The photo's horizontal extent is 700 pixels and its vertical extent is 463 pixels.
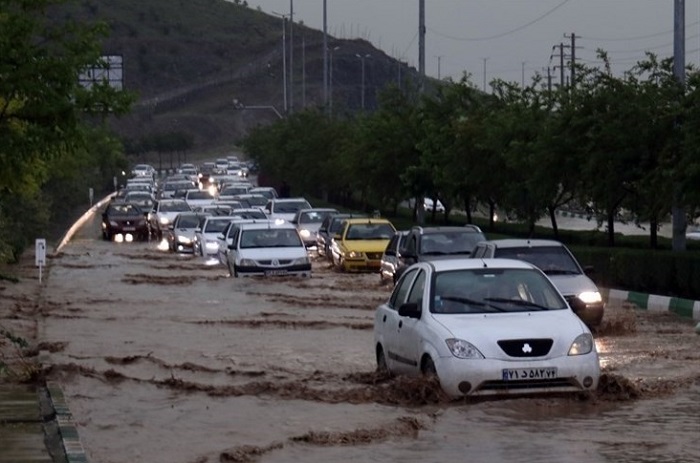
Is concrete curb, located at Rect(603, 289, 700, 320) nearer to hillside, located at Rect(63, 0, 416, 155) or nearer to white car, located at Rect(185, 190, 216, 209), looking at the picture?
white car, located at Rect(185, 190, 216, 209)

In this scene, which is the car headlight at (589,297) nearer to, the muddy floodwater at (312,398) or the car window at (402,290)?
the muddy floodwater at (312,398)

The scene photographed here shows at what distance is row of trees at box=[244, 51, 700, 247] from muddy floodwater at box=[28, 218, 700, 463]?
4.05 m

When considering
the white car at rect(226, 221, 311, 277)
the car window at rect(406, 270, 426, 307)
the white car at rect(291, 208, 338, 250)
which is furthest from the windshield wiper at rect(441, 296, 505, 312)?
the white car at rect(291, 208, 338, 250)

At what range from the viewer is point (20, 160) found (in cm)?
1728

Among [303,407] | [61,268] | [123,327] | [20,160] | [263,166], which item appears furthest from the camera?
[263,166]

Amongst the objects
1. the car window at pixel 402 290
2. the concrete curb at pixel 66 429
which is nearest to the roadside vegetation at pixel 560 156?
the car window at pixel 402 290

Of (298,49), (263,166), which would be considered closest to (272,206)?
(263,166)

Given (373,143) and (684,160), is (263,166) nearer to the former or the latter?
(373,143)

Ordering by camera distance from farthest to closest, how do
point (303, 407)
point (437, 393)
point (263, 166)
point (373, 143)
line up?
point (263, 166)
point (373, 143)
point (303, 407)
point (437, 393)

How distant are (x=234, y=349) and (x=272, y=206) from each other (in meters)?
35.0

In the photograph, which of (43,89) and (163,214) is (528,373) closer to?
(43,89)

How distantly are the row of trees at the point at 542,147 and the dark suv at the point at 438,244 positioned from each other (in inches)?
140

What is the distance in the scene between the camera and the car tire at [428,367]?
1348cm

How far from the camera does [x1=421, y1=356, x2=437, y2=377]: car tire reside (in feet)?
44.2
